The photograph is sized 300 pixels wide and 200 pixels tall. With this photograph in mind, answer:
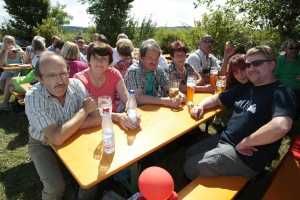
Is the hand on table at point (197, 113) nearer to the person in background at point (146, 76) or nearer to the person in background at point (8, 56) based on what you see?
the person in background at point (146, 76)

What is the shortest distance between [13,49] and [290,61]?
6.70m

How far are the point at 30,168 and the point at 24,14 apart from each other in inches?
758

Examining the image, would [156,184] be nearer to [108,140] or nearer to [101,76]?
[108,140]

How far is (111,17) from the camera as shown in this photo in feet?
50.2

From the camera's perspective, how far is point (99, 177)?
1245 mm

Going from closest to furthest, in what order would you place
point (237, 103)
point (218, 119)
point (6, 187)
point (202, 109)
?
point (237, 103) → point (202, 109) → point (6, 187) → point (218, 119)

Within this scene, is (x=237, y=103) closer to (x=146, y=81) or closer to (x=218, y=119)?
(x=146, y=81)

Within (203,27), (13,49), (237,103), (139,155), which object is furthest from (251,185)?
(203,27)

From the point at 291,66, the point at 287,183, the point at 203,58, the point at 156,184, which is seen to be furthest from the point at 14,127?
the point at 291,66

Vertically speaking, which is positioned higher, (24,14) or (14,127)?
(24,14)

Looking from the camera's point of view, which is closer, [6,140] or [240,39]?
[6,140]

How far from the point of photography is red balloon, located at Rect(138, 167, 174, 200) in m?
1.16

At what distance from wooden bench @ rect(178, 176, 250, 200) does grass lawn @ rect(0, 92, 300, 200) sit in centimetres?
80

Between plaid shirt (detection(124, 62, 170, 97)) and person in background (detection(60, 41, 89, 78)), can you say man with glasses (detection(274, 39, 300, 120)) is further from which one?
person in background (detection(60, 41, 89, 78))
